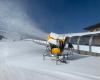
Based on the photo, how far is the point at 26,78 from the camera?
950cm

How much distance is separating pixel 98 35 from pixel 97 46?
1.20 metres

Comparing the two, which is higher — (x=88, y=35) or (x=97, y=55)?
(x=88, y=35)

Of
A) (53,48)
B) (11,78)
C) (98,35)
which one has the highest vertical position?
(98,35)

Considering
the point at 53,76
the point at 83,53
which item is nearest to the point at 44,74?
the point at 53,76

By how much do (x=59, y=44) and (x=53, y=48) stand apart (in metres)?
0.56

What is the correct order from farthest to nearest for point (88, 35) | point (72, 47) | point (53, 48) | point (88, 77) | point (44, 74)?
point (72, 47) → point (88, 35) → point (53, 48) → point (44, 74) → point (88, 77)

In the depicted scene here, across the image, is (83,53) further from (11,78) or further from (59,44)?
(11,78)

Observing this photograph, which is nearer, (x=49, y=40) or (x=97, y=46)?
(x=49, y=40)

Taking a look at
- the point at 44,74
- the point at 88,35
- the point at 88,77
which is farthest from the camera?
the point at 88,35

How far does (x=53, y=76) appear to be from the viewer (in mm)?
9672

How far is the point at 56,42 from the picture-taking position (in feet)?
51.7

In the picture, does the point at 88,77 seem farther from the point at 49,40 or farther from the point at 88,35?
the point at 88,35

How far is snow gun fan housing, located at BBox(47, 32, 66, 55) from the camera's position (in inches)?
611

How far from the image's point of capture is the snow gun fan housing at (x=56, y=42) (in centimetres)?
1552
